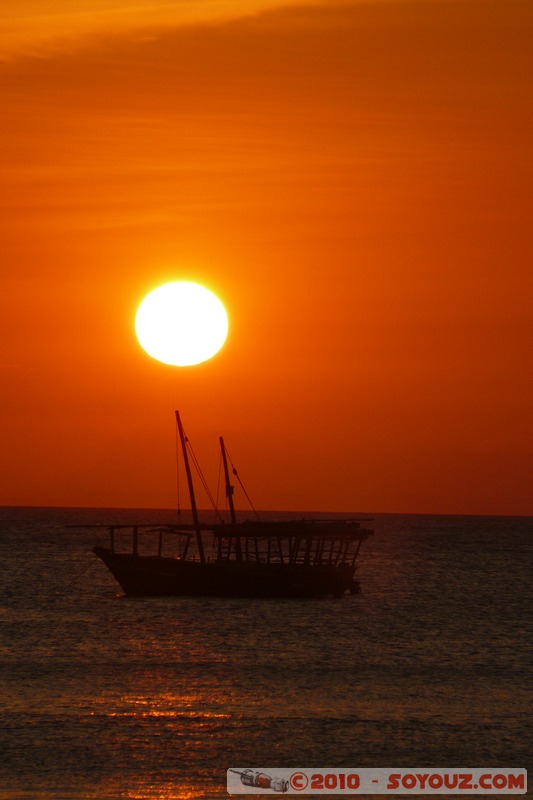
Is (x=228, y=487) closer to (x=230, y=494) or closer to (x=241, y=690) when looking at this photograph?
(x=230, y=494)

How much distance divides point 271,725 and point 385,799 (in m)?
9.15

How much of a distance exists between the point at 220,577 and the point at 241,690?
4013cm

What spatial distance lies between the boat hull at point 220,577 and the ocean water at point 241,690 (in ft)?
3.31

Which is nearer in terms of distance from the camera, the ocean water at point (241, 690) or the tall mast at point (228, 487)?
the ocean water at point (241, 690)

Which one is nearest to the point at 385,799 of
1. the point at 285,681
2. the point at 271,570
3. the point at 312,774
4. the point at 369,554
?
the point at 312,774

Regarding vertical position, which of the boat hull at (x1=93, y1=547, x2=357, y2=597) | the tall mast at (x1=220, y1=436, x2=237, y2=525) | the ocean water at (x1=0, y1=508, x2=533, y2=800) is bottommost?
the ocean water at (x1=0, y1=508, x2=533, y2=800)

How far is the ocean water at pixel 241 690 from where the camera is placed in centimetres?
3381

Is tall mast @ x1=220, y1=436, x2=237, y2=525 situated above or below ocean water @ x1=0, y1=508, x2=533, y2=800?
above

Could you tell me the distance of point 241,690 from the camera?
45781 millimetres

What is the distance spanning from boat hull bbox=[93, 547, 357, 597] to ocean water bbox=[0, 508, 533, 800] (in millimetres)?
1010

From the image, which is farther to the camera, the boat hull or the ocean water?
the boat hull

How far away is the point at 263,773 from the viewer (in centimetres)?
3219

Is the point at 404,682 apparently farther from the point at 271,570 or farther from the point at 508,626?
the point at 271,570

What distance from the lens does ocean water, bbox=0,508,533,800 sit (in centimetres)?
3381
